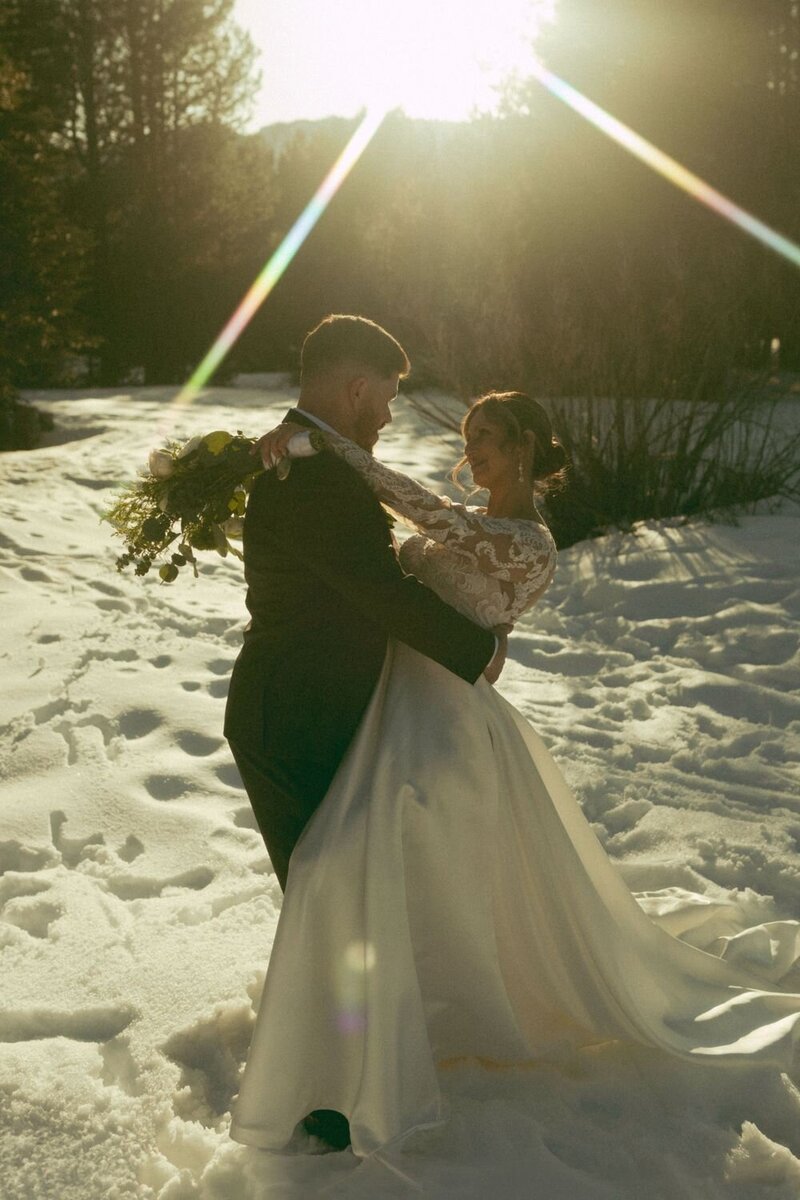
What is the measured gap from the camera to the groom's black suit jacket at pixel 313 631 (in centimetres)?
252

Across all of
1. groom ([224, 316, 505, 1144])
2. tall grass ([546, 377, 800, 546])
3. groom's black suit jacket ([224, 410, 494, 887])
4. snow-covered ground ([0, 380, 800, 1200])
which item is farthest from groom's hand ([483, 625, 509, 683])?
tall grass ([546, 377, 800, 546])

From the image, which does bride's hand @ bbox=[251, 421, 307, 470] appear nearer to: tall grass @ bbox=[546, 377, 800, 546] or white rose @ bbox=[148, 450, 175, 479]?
white rose @ bbox=[148, 450, 175, 479]

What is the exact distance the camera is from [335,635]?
2701mm

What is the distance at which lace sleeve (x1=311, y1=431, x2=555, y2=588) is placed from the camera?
2.70 m

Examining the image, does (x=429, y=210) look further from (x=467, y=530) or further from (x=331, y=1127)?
(x=331, y=1127)

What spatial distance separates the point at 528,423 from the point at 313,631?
0.85 metres

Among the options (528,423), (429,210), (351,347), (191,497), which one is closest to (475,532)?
(528,423)

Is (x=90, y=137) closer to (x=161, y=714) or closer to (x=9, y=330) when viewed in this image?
(x=9, y=330)

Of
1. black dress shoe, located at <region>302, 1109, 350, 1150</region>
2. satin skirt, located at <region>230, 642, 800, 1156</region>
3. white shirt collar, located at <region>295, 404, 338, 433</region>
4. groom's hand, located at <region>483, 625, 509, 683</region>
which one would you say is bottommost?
black dress shoe, located at <region>302, 1109, 350, 1150</region>

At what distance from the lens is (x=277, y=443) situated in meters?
2.55

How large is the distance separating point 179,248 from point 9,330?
1138cm

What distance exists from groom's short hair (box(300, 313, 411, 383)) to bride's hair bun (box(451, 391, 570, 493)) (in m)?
0.41

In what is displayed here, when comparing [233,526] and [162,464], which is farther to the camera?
[233,526]

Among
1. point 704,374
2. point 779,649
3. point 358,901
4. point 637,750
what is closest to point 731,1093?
point 358,901
